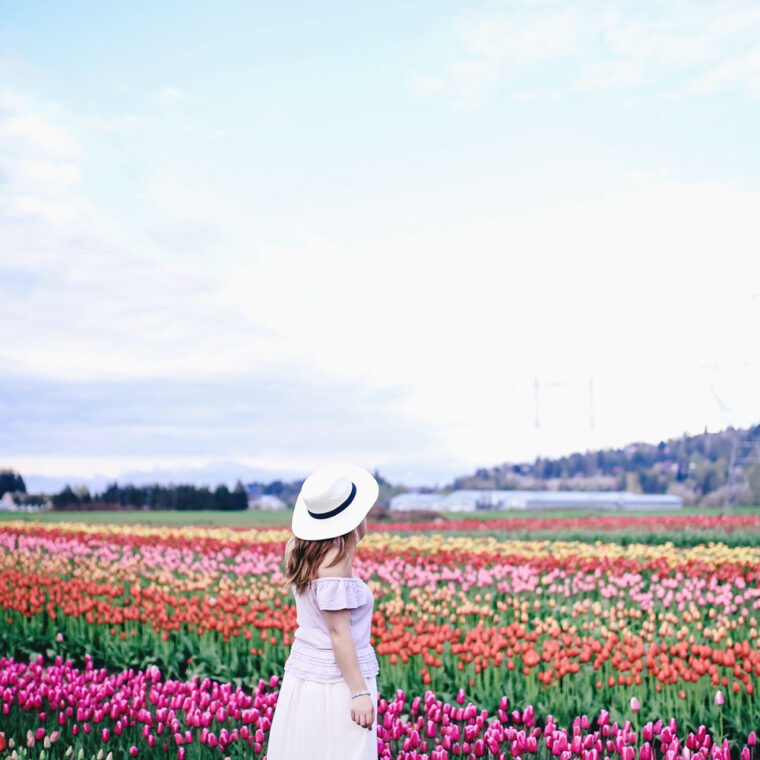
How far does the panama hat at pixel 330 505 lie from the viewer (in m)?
3.24

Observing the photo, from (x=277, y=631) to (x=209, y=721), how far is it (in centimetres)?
220

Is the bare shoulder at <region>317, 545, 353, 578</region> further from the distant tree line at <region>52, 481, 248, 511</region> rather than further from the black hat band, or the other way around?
the distant tree line at <region>52, 481, 248, 511</region>

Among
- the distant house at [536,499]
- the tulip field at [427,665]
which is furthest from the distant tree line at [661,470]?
the tulip field at [427,665]

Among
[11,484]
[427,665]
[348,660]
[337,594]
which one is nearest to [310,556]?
[337,594]

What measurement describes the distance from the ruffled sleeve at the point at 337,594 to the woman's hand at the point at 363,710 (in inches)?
14.5

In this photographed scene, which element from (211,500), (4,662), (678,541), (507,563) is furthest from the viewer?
(211,500)

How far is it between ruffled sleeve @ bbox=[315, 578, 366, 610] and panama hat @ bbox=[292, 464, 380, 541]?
7.1 inches

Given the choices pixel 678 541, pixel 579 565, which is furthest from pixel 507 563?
pixel 678 541

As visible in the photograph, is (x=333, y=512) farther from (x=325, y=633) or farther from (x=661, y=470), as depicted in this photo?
(x=661, y=470)

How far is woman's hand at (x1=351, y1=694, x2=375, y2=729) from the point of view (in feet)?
10.3

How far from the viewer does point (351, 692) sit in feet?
10.5

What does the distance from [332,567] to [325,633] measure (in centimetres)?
29

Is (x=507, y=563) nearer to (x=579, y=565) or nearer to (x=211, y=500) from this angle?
(x=579, y=565)

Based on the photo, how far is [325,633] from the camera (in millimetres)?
3285
